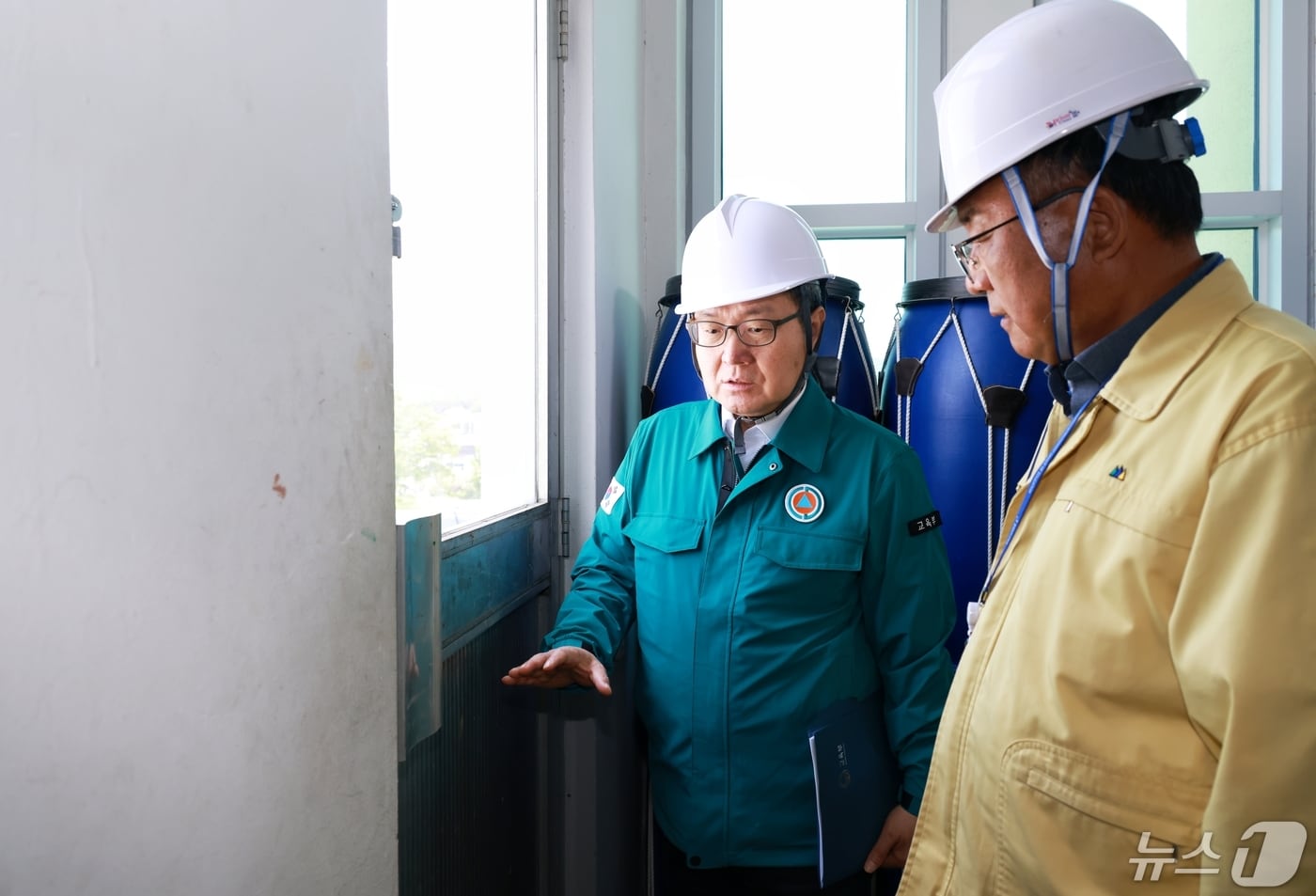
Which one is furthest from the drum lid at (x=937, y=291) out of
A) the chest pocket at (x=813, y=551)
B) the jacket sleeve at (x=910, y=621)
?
the chest pocket at (x=813, y=551)

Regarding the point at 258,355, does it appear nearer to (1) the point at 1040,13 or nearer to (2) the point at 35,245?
(2) the point at 35,245

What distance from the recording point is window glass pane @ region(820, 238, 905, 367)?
259 cm

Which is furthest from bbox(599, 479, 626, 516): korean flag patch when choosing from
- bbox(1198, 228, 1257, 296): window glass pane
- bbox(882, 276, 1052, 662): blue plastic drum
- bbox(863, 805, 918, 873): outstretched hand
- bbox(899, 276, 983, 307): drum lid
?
bbox(1198, 228, 1257, 296): window glass pane

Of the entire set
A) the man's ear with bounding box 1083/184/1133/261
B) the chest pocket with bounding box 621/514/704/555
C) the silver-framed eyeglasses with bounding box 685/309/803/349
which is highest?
the man's ear with bounding box 1083/184/1133/261

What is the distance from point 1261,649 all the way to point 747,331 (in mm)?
950

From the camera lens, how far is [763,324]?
141 centimetres

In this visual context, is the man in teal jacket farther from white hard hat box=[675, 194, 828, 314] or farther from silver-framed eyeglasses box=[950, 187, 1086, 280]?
silver-framed eyeglasses box=[950, 187, 1086, 280]

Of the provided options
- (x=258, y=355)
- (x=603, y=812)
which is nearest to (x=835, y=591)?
(x=603, y=812)

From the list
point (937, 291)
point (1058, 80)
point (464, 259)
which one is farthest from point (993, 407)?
point (464, 259)

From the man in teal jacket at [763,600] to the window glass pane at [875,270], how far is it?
119cm

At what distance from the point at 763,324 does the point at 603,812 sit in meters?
1.10

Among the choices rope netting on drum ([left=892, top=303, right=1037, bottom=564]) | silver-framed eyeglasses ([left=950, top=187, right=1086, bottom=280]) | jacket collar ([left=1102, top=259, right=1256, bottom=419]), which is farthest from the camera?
rope netting on drum ([left=892, top=303, right=1037, bottom=564])

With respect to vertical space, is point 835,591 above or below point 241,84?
below

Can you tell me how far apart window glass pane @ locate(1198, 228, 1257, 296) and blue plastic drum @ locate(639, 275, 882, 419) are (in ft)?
4.34
